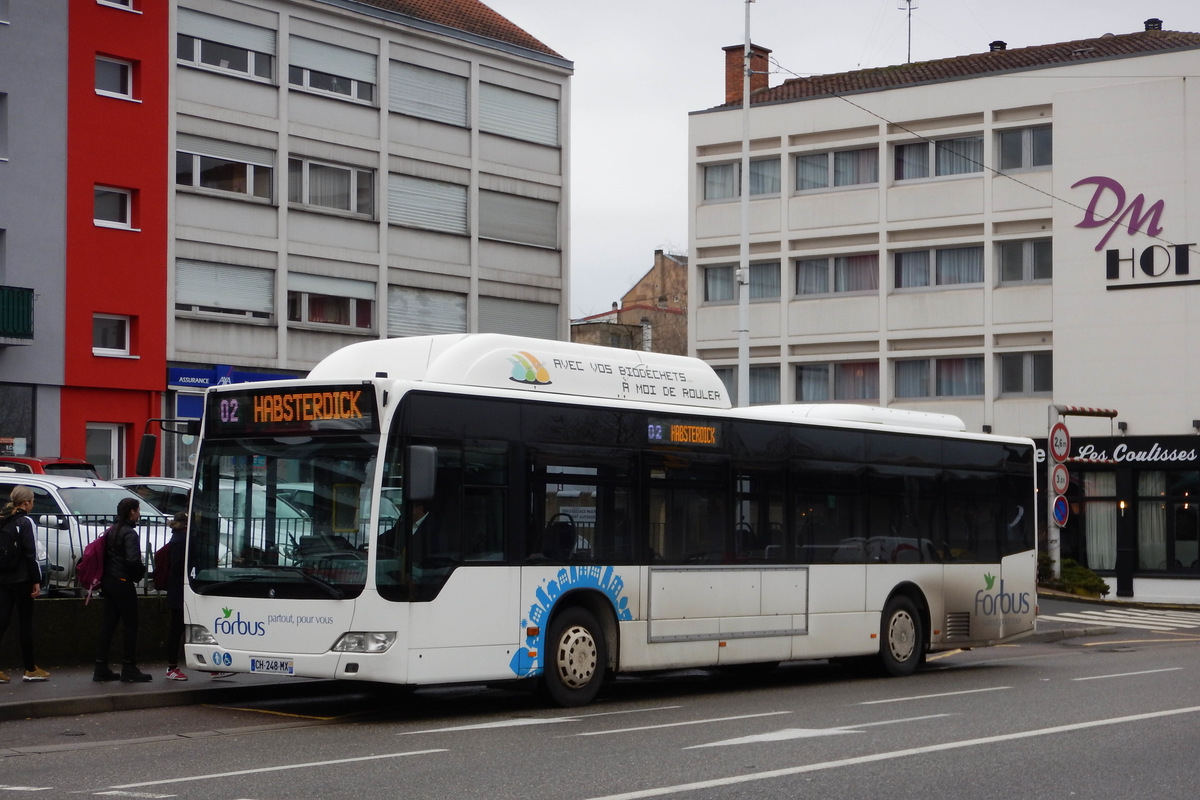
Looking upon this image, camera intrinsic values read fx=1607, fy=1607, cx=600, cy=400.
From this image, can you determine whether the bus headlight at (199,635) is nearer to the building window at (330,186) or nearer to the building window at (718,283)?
the building window at (330,186)

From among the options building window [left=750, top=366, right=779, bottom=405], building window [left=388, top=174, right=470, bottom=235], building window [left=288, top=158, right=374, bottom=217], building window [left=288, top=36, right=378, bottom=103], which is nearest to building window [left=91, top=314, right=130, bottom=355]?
building window [left=288, top=158, right=374, bottom=217]

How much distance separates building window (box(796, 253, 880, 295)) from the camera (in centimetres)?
4816

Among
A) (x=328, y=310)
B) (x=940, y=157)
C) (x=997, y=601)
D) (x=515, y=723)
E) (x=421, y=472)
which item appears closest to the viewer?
(x=421, y=472)

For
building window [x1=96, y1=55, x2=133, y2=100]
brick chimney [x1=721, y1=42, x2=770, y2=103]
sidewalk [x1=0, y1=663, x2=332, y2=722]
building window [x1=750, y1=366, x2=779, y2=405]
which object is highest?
brick chimney [x1=721, y1=42, x2=770, y2=103]

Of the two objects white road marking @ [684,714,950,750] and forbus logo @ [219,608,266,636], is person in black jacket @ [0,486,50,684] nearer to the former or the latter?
forbus logo @ [219,608,266,636]

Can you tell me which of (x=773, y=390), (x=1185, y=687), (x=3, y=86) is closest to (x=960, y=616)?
(x=1185, y=687)

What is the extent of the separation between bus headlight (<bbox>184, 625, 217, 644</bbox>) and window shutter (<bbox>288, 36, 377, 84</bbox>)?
27.6m

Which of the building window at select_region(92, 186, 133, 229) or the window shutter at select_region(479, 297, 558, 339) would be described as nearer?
the building window at select_region(92, 186, 133, 229)

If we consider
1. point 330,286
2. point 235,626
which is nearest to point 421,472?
point 235,626

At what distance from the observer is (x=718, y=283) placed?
51156 mm

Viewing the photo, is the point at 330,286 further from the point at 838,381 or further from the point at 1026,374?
the point at 1026,374

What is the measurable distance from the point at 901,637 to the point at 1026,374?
28695 millimetres

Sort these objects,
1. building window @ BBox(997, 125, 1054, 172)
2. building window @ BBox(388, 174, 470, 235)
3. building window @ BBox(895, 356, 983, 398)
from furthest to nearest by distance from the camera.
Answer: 1. building window @ BBox(895, 356, 983, 398)
2. building window @ BBox(997, 125, 1054, 172)
3. building window @ BBox(388, 174, 470, 235)

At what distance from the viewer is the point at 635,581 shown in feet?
49.2
